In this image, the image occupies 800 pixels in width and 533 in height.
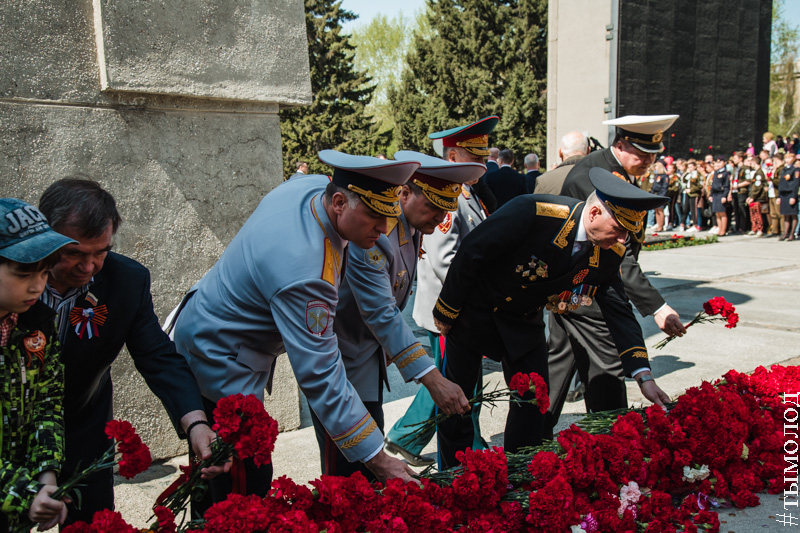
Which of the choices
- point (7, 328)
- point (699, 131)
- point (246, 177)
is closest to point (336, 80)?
point (699, 131)

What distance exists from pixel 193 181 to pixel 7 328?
2.26m

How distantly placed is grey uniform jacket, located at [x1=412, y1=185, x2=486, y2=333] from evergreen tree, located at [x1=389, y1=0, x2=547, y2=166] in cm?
2903

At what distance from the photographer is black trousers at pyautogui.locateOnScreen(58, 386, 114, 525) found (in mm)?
2438

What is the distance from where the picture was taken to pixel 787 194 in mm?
15625

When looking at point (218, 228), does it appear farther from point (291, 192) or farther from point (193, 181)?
point (291, 192)

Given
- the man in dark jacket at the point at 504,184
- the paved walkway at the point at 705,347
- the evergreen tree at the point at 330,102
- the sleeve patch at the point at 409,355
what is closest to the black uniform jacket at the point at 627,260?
the paved walkway at the point at 705,347

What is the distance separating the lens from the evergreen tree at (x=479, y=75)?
107 ft

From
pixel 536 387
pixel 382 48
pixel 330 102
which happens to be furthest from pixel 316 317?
pixel 382 48

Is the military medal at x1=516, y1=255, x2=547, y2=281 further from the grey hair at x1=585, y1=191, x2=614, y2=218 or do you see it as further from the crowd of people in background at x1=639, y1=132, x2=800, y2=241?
the crowd of people in background at x1=639, y1=132, x2=800, y2=241

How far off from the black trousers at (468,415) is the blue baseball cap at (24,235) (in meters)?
2.11

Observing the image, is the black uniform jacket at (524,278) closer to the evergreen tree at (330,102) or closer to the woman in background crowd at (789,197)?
the woman in background crowd at (789,197)

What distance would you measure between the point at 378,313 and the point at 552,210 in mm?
1067

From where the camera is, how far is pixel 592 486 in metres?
2.76

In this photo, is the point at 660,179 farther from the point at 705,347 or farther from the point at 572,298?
the point at 572,298
